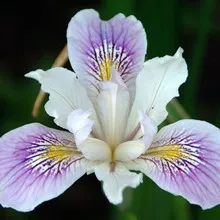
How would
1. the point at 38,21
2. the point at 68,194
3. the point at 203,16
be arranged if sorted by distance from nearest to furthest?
→ 1. the point at 203,16
2. the point at 68,194
3. the point at 38,21

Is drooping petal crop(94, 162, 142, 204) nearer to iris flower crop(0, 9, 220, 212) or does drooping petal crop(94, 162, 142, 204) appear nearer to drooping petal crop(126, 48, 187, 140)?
iris flower crop(0, 9, 220, 212)

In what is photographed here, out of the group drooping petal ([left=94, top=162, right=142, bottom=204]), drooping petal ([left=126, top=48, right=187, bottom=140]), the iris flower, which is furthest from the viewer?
drooping petal ([left=126, top=48, right=187, bottom=140])

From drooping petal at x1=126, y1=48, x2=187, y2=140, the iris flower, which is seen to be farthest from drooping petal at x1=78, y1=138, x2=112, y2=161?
drooping petal at x1=126, y1=48, x2=187, y2=140

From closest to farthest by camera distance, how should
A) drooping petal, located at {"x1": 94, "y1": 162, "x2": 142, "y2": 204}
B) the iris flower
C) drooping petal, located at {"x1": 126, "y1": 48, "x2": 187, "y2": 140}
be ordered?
drooping petal, located at {"x1": 94, "y1": 162, "x2": 142, "y2": 204} → the iris flower → drooping petal, located at {"x1": 126, "y1": 48, "x2": 187, "y2": 140}

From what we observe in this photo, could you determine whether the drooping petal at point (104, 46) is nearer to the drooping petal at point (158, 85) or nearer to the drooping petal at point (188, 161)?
the drooping petal at point (158, 85)

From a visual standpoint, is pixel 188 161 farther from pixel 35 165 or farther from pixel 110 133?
pixel 35 165

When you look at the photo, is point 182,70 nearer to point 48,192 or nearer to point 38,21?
point 48,192

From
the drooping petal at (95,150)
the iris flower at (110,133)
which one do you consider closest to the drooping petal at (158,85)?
the iris flower at (110,133)

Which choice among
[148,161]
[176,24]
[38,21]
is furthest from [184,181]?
[38,21]
